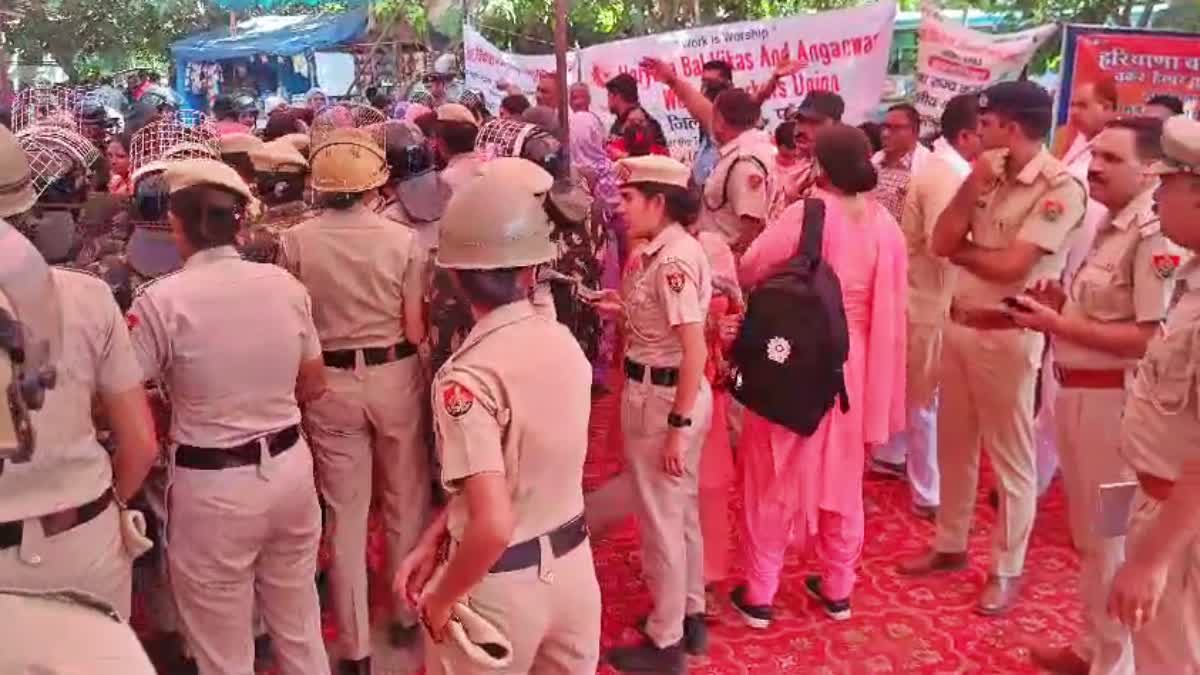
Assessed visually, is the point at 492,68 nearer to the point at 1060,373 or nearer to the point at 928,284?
the point at 928,284

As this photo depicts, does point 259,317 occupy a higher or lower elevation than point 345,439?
higher

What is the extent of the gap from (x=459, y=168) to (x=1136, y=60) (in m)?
4.06

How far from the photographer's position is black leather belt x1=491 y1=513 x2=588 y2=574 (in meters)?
1.87

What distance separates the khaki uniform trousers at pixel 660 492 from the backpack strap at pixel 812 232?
49 centimetres

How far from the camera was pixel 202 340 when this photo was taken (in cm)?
243

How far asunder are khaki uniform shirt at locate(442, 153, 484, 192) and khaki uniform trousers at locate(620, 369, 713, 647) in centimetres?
104

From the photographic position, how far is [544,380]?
1.85 metres

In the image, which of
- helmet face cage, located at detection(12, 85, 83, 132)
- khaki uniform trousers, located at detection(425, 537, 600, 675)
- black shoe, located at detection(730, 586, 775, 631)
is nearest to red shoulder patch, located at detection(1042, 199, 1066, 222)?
black shoe, located at detection(730, 586, 775, 631)

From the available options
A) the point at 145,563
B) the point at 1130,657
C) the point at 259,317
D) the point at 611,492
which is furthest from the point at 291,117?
the point at 1130,657

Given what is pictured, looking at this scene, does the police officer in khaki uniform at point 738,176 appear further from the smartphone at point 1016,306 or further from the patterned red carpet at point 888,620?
the smartphone at point 1016,306

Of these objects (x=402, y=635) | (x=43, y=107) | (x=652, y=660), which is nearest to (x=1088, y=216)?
(x=652, y=660)

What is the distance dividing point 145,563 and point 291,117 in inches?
104

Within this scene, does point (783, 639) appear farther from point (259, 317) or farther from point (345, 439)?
point (259, 317)

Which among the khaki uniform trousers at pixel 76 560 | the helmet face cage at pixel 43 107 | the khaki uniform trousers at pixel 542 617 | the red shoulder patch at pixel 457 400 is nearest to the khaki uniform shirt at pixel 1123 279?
the khaki uniform trousers at pixel 542 617
